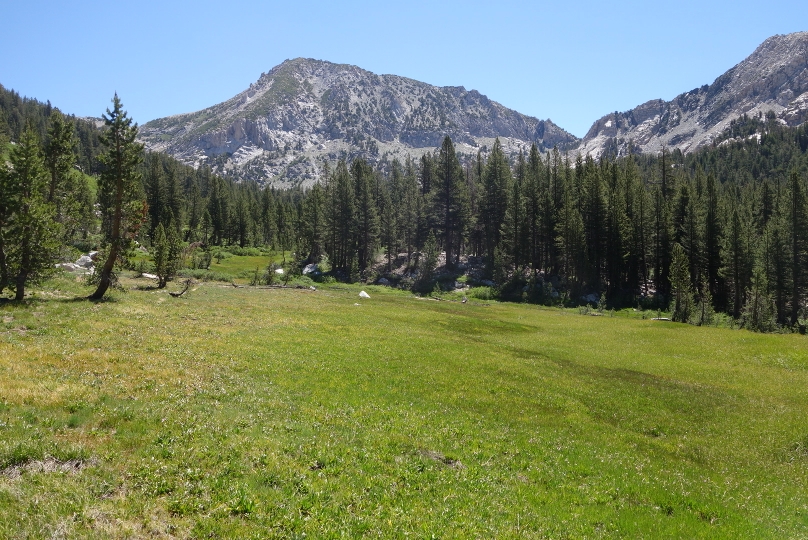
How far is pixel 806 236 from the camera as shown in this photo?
75.2 meters

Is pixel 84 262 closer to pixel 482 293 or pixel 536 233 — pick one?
pixel 482 293

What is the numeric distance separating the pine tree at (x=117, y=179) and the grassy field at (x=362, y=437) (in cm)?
621

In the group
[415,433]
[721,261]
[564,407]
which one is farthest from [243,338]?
[721,261]

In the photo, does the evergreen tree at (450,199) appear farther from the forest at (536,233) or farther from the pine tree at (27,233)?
the pine tree at (27,233)

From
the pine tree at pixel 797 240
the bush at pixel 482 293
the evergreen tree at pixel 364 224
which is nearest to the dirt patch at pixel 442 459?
the bush at pixel 482 293

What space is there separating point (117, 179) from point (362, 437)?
35.7 metres

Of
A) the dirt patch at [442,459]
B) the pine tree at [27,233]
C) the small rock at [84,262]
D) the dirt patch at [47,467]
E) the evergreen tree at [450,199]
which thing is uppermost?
the evergreen tree at [450,199]

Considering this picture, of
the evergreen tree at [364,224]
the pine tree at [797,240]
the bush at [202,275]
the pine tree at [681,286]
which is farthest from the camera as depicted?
the evergreen tree at [364,224]

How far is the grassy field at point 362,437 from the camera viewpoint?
956 cm

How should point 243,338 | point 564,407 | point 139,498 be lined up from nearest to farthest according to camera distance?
point 139,498 → point 564,407 → point 243,338

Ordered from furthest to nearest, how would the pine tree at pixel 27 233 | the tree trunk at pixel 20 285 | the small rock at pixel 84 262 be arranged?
1. the small rock at pixel 84 262
2. the pine tree at pixel 27 233
3. the tree trunk at pixel 20 285

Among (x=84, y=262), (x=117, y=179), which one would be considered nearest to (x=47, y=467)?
(x=117, y=179)

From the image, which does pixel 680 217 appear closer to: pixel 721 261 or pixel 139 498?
pixel 721 261

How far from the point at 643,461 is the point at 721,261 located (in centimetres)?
8396
